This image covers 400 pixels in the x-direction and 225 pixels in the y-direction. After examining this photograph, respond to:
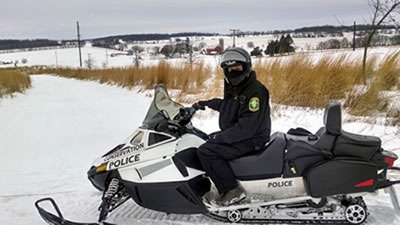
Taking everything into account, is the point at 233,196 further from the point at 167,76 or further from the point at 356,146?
the point at 167,76

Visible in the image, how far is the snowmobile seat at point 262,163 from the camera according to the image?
9.39 ft

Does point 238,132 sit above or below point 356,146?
above

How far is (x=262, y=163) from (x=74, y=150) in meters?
3.46

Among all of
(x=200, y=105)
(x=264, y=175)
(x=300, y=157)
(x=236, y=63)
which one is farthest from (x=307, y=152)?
(x=200, y=105)

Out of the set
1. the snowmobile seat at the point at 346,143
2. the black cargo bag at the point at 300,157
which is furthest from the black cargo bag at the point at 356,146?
the black cargo bag at the point at 300,157

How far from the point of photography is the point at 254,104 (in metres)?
2.84

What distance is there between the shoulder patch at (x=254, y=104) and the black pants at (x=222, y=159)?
0.86 feet

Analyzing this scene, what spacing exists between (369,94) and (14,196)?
17.1 ft

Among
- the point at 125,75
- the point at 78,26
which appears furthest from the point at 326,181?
the point at 78,26

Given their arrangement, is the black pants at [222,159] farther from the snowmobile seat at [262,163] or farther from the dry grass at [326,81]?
the dry grass at [326,81]

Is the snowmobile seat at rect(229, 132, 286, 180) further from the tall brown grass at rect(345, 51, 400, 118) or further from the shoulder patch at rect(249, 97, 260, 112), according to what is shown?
the tall brown grass at rect(345, 51, 400, 118)

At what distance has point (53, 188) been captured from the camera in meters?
3.98

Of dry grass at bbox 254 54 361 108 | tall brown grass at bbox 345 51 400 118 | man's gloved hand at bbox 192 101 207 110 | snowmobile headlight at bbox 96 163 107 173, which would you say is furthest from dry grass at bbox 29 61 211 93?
snowmobile headlight at bbox 96 163 107 173

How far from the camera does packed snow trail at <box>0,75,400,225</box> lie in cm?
324
